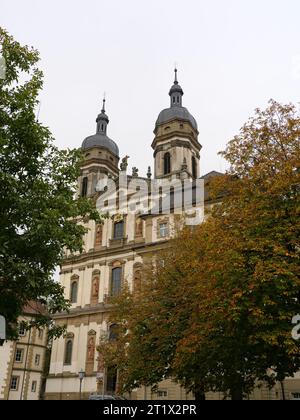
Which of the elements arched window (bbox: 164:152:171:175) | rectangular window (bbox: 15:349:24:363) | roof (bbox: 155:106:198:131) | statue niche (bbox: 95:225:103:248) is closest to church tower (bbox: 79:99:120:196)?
roof (bbox: 155:106:198:131)

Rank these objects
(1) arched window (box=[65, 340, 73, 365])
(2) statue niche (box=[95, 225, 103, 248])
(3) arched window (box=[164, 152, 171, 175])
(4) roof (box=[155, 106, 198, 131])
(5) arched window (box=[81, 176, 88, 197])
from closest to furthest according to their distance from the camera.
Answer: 1. (1) arched window (box=[65, 340, 73, 365])
2. (2) statue niche (box=[95, 225, 103, 248])
3. (3) arched window (box=[164, 152, 171, 175])
4. (5) arched window (box=[81, 176, 88, 197])
5. (4) roof (box=[155, 106, 198, 131])

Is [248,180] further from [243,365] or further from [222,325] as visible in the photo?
[243,365]

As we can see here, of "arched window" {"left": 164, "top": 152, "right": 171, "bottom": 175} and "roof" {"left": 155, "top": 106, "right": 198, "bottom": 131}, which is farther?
"roof" {"left": 155, "top": 106, "right": 198, "bottom": 131}

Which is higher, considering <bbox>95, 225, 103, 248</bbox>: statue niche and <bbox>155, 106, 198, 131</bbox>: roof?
<bbox>155, 106, 198, 131</bbox>: roof

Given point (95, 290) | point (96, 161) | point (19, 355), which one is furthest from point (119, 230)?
point (19, 355)

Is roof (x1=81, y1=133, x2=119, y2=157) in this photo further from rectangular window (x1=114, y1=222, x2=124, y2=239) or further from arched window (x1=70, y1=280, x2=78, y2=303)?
arched window (x1=70, y1=280, x2=78, y2=303)

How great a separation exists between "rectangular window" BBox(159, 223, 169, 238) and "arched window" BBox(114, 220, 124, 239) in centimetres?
791

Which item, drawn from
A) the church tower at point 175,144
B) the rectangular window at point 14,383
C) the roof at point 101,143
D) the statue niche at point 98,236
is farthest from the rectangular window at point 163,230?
the roof at point 101,143

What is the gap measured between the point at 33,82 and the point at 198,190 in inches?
1001

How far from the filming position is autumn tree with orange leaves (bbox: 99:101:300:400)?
15.1 meters
